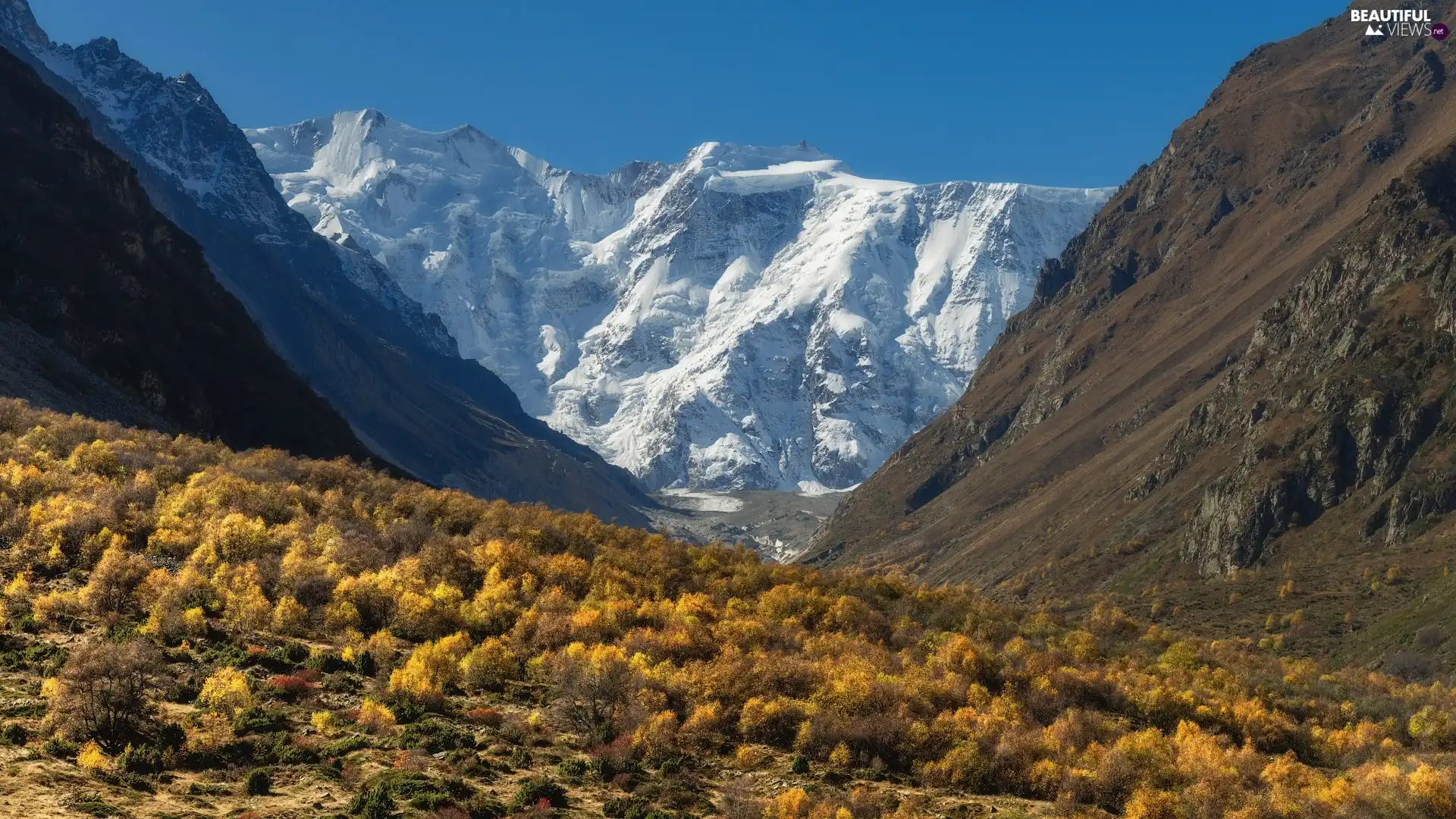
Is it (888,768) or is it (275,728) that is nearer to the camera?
(275,728)

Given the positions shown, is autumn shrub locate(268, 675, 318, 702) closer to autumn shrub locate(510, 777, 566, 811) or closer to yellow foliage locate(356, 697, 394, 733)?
yellow foliage locate(356, 697, 394, 733)

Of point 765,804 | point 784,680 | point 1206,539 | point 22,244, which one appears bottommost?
point 765,804

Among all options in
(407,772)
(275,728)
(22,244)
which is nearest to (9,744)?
(275,728)

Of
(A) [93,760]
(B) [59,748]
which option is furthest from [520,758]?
(B) [59,748]

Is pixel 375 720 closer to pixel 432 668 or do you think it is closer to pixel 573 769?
pixel 432 668

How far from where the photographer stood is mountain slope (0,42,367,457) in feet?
325

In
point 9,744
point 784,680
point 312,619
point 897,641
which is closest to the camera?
point 9,744

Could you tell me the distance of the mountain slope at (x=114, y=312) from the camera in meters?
98.9

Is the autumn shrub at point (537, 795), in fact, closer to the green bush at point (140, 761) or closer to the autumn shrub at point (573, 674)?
the autumn shrub at point (573, 674)

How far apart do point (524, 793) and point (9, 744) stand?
12913 millimetres

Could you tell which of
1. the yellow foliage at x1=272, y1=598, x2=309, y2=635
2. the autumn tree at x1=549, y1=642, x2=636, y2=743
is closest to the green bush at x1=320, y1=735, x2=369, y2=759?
the autumn tree at x1=549, y1=642, x2=636, y2=743

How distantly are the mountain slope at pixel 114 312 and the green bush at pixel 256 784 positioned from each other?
226 ft

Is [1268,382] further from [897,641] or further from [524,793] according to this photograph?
[524,793]

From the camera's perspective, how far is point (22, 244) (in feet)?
363
